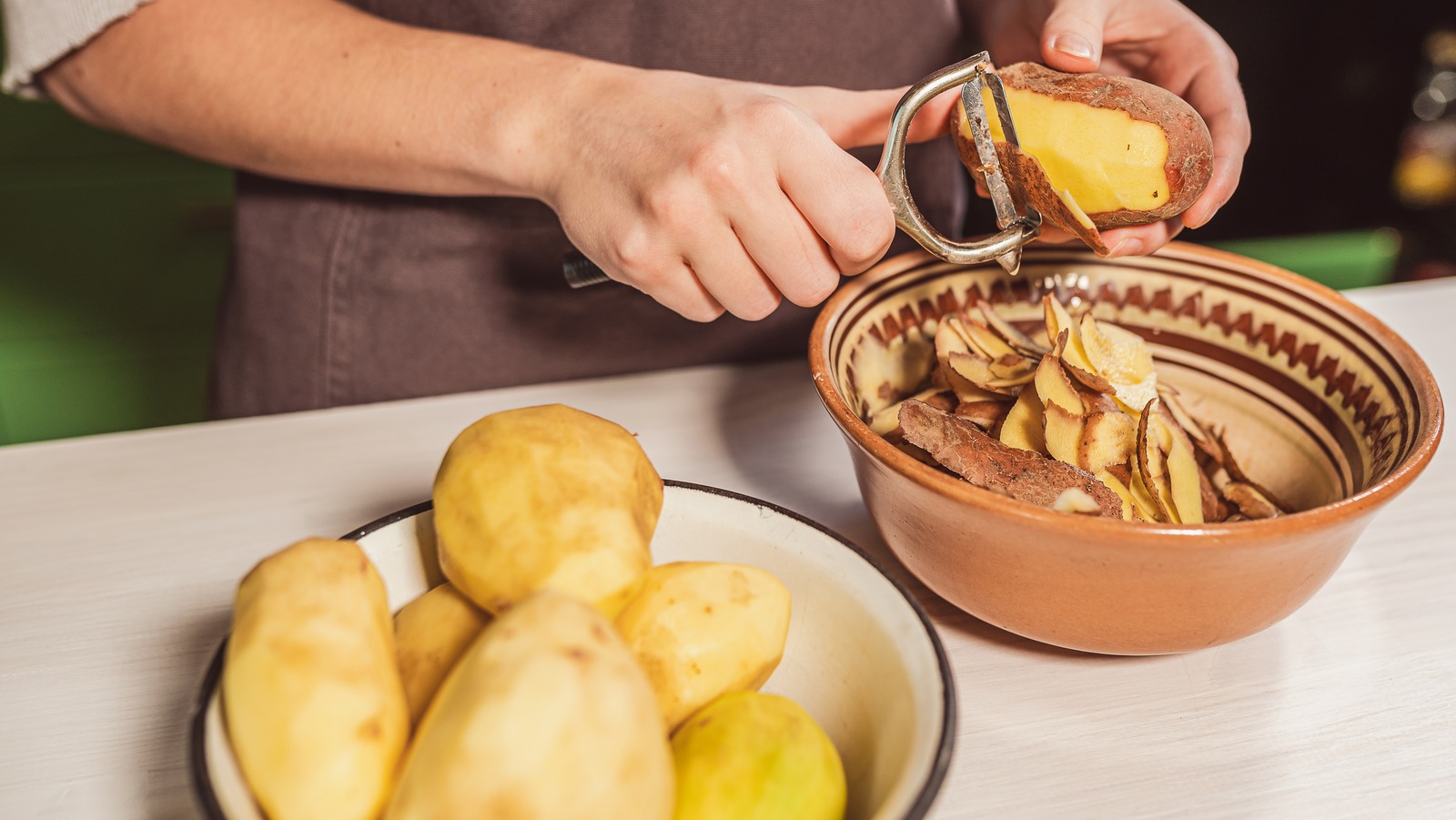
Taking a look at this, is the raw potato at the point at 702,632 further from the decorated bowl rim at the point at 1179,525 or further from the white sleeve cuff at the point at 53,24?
the white sleeve cuff at the point at 53,24

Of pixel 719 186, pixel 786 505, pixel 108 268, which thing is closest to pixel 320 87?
pixel 719 186

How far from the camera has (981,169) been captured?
2.09 feet

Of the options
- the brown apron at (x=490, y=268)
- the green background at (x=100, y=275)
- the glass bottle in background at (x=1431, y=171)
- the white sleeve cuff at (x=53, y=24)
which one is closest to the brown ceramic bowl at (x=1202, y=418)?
the brown apron at (x=490, y=268)

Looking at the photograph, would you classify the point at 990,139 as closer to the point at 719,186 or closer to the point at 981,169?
the point at 981,169

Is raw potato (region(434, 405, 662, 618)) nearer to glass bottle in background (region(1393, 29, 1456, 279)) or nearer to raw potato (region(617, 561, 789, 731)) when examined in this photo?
raw potato (region(617, 561, 789, 731))

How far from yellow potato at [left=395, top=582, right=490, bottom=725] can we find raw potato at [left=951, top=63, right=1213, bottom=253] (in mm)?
412

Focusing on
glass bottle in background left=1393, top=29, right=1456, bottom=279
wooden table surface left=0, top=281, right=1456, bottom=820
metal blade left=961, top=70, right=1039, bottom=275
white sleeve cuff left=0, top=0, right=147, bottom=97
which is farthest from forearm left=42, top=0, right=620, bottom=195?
glass bottle in background left=1393, top=29, right=1456, bottom=279

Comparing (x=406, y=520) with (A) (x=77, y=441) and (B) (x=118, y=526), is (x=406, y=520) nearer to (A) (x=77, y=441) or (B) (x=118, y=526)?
(B) (x=118, y=526)

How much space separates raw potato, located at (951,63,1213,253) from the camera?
0.60m

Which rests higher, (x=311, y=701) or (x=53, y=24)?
(x=53, y=24)

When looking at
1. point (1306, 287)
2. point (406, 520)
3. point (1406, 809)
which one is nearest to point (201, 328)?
point (406, 520)

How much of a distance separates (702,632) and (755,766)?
0.06 m

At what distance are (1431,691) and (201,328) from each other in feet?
5.74

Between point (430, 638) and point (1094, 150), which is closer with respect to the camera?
point (430, 638)
